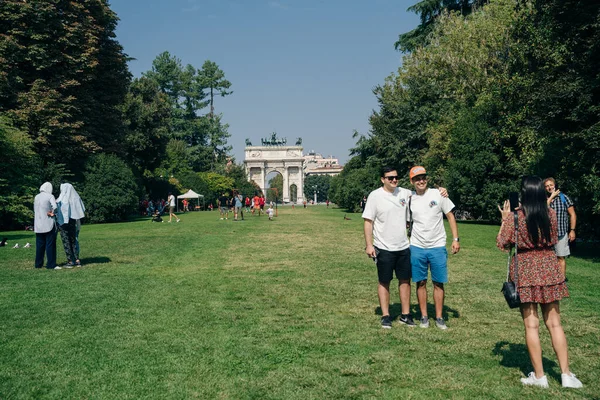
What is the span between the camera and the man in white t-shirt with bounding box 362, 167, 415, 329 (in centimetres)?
671

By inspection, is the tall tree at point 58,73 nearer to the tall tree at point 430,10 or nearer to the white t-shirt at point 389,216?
the tall tree at point 430,10

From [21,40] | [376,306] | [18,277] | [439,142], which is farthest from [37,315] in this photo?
[439,142]

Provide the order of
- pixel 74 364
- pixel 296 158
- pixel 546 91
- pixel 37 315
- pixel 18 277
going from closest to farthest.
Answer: pixel 74 364 → pixel 37 315 → pixel 18 277 → pixel 546 91 → pixel 296 158

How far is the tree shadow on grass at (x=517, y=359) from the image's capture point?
199 inches

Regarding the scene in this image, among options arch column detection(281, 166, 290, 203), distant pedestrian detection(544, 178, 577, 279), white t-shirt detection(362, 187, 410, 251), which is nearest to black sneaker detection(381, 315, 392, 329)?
white t-shirt detection(362, 187, 410, 251)

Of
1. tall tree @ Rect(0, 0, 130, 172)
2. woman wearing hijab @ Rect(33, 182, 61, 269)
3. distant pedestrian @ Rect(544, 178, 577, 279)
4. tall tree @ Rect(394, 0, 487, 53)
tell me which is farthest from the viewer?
tall tree @ Rect(394, 0, 487, 53)

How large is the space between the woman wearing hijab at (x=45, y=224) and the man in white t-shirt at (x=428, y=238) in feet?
27.6

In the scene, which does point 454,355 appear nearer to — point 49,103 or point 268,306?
point 268,306

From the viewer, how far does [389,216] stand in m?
6.72

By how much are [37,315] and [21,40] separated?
90.4ft

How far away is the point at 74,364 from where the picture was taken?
5203mm

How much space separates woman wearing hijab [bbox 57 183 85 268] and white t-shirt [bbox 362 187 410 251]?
795cm

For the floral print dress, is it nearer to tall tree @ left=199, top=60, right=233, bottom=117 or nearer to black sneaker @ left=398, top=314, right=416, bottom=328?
black sneaker @ left=398, top=314, right=416, bottom=328

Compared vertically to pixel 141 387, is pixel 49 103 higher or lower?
higher
